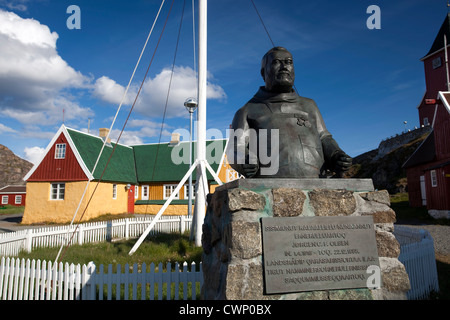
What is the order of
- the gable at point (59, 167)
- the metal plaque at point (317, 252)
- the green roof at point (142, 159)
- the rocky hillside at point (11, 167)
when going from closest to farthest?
the metal plaque at point (317, 252)
the gable at point (59, 167)
the green roof at point (142, 159)
the rocky hillside at point (11, 167)

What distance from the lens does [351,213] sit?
270 centimetres

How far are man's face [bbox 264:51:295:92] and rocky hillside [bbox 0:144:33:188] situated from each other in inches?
2524

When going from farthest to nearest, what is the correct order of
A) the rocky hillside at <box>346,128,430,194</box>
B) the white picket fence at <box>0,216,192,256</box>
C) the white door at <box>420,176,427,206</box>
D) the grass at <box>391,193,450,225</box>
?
the rocky hillside at <box>346,128,430,194</box>
the white door at <box>420,176,427,206</box>
the grass at <box>391,193,450,225</box>
the white picket fence at <box>0,216,192,256</box>

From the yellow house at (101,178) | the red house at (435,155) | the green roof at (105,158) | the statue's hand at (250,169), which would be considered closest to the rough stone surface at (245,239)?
the statue's hand at (250,169)

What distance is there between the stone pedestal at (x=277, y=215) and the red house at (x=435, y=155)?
49.3 feet

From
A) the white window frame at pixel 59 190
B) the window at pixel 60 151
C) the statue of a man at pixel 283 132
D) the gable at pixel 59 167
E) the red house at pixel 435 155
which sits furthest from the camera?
the window at pixel 60 151

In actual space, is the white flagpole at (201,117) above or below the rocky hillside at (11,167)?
below

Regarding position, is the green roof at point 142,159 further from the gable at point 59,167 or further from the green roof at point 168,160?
the gable at point 59,167

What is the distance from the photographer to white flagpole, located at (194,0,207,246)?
8.60 metres

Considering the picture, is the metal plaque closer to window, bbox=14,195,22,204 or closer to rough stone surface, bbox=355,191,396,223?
rough stone surface, bbox=355,191,396,223

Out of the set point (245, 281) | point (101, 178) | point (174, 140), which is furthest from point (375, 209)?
point (174, 140)

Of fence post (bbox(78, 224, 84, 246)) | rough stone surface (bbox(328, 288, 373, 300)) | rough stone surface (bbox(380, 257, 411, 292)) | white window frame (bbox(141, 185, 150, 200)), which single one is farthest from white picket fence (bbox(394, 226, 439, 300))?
white window frame (bbox(141, 185, 150, 200))

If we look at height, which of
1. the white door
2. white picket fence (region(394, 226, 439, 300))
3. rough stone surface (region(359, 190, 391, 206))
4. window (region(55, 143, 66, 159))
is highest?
window (region(55, 143, 66, 159))

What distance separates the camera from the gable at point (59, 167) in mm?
17781
